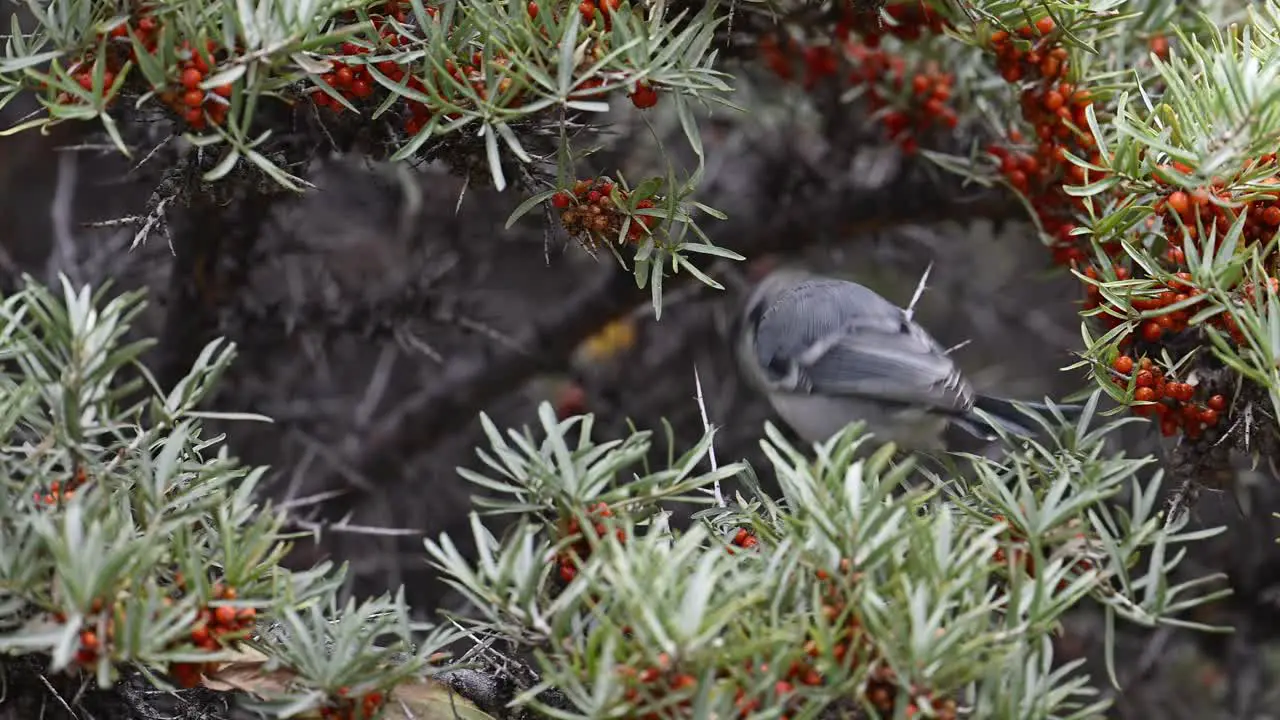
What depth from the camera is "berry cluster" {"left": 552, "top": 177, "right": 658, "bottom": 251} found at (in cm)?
152

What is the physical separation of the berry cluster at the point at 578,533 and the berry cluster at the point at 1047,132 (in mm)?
845

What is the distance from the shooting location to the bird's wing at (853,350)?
200 centimetres

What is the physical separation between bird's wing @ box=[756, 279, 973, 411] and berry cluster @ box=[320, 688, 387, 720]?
1089 millimetres

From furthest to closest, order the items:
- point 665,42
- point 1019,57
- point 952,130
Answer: point 952,130 < point 1019,57 < point 665,42

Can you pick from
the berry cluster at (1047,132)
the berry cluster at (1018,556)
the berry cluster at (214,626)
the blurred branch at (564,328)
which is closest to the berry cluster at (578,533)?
the berry cluster at (214,626)

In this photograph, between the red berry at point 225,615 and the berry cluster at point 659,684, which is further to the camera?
the red berry at point 225,615

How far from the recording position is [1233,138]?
4.49 feet

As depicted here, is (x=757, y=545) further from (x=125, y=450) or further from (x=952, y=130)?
(x=952, y=130)

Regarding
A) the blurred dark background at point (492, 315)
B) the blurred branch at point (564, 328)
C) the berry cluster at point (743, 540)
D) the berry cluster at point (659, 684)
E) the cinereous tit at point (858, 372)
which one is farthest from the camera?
the blurred branch at point (564, 328)

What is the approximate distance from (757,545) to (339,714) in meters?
0.51

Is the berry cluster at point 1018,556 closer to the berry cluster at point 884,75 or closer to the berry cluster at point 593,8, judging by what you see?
the berry cluster at point 593,8

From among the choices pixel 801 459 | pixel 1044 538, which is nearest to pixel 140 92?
pixel 801 459

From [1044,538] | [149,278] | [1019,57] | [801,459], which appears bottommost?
[149,278]

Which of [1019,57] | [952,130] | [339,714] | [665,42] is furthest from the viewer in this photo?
[952,130]
